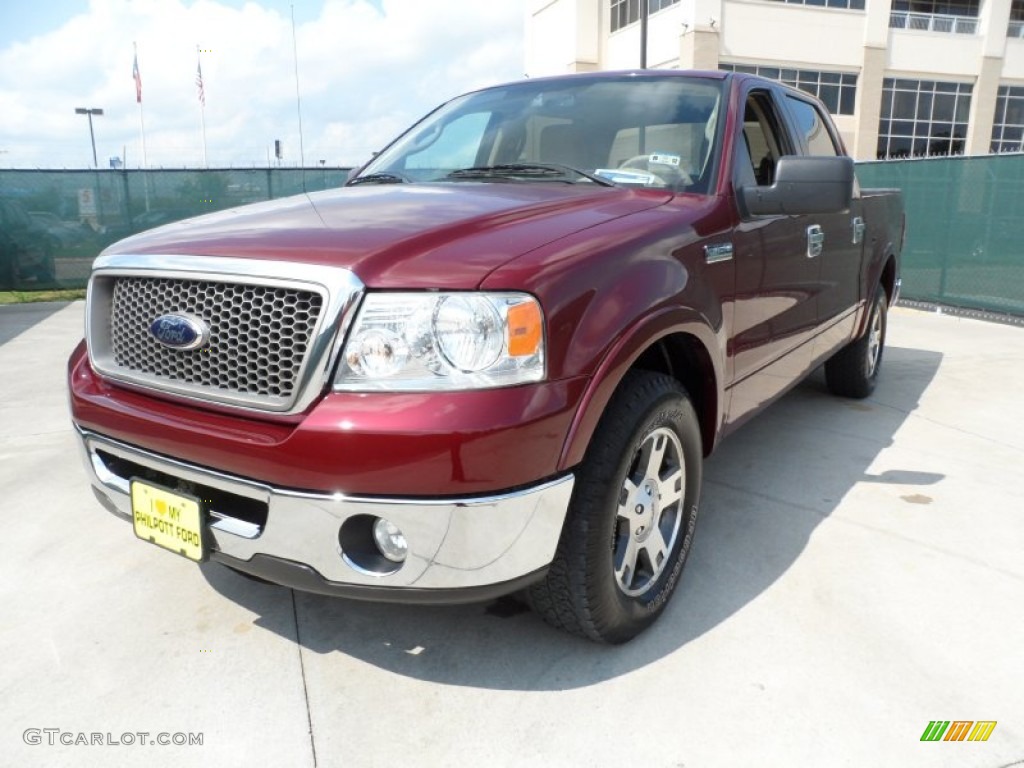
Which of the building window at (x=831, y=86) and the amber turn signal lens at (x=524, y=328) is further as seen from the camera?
the building window at (x=831, y=86)

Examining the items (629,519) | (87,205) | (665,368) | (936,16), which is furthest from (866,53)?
(629,519)

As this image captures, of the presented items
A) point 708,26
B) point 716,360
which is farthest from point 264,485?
point 708,26

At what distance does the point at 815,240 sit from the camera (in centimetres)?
361

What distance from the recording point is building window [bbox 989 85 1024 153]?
3278 cm

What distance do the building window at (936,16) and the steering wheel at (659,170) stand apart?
109 feet

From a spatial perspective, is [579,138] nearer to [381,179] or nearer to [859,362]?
[381,179]

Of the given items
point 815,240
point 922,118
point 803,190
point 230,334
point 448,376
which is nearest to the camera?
point 448,376

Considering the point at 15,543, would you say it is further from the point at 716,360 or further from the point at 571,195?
the point at 716,360

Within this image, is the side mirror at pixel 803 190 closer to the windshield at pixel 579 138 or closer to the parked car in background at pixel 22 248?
the windshield at pixel 579 138

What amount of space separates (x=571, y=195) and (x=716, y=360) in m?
0.73

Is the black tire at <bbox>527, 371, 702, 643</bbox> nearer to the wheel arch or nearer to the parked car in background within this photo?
the wheel arch

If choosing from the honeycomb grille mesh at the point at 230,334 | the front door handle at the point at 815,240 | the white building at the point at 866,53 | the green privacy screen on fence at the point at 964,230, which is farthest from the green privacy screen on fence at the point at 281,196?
the white building at the point at 866,53

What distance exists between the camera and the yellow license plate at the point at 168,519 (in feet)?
6.74

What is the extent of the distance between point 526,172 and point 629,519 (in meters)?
1.37
